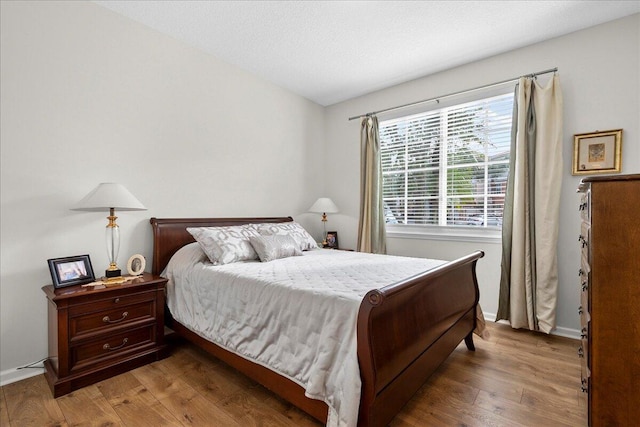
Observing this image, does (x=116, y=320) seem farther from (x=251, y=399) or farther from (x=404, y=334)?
(x=404, y=334)

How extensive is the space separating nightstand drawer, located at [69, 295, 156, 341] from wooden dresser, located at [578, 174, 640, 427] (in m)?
2.56

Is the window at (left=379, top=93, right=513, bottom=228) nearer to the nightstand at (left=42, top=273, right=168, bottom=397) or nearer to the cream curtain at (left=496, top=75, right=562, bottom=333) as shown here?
the cream curtain at (left=496, top=75, right=562, bottom=333)

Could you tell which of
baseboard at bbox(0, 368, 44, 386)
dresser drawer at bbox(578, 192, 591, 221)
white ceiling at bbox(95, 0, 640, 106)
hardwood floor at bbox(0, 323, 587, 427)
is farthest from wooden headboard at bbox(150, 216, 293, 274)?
dresser drawer at bbox(578, 192, 591, 221)

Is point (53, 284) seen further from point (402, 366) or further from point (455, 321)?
point (455, 321)

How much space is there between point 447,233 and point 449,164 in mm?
772

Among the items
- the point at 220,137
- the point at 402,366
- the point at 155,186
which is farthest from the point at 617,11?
the point at 155,186

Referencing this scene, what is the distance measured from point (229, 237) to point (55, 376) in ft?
4.47

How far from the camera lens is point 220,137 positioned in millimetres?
3133

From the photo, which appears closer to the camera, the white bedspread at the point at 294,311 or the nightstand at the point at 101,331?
the white bedspread at the point at 294,311

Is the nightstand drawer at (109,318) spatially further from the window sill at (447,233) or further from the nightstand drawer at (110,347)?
the window sill at (447,233)

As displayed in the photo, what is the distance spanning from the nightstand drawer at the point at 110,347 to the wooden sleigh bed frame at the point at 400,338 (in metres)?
0.27

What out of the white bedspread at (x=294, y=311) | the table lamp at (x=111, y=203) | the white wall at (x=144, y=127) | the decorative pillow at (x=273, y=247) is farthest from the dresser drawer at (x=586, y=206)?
the table lamp at (x=111, y=203)

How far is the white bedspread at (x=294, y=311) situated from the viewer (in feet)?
4.36

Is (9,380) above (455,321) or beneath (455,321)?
beneath
